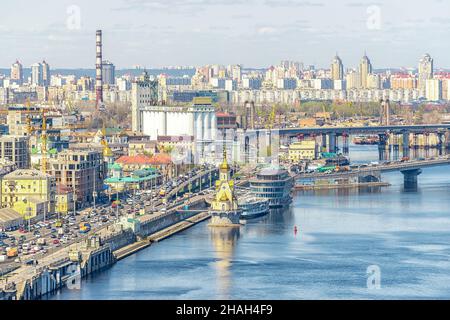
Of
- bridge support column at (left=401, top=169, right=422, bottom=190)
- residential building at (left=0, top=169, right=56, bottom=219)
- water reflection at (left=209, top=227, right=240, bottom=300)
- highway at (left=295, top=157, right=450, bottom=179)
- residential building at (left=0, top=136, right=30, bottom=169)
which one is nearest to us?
water reflection at (left=209, top=227, right=240, bottom=300)

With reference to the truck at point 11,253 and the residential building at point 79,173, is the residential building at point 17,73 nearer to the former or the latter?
the residential building at point 79,173

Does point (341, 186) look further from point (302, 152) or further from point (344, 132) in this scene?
point (344, 132)

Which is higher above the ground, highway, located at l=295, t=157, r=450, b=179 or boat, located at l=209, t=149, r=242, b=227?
highway, located at l=295, t=157, r=450, b=179

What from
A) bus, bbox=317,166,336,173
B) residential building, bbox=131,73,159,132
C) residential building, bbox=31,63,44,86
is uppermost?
residential building, bbox=31,63,44,86

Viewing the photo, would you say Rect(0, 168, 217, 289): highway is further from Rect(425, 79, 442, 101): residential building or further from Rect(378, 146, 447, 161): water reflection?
Rect(425, 79, 442, 101): residential building

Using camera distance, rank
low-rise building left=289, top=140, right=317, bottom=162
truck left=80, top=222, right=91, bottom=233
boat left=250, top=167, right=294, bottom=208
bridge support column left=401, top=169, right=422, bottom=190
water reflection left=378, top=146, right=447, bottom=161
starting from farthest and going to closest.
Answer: water reflection left=378, top=146, right=447, bottom=161 → low-rise building left=289, top=140, right=317, bottom=162 → bridge support column left=401, top=169, right=422, bottom=190 → boat left=250, top=167, right=294, bottom=208 → truck left=80, top=222, right=91, bottom=233

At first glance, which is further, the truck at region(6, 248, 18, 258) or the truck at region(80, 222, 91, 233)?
the truck at region(80, 222, 91, 233)

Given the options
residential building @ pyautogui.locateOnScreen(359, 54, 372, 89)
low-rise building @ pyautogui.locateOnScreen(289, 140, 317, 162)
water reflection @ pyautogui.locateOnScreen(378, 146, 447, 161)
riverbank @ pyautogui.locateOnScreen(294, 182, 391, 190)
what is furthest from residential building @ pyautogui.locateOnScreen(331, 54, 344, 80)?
riverbank @ pyautogui.locateOnScreen(294, 182, 391, 190)

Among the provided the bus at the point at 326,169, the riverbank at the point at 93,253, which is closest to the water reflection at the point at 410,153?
the bus at the point at 326,169
